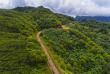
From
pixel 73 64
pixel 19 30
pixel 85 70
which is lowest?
pixel 85 70

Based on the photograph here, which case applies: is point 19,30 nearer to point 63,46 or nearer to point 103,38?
point 63,46

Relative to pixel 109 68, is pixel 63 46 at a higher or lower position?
higher

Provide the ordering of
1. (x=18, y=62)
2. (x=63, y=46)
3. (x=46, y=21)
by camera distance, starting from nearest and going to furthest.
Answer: (x=18, y=62) < (x=63, y=46) < (x=46, y=21)

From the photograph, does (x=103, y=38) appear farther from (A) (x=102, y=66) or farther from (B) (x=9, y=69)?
(B) (x=9, y=69)

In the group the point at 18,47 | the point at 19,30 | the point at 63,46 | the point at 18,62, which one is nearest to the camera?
the point at 18,62

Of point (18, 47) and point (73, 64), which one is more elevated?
point (18, 47)

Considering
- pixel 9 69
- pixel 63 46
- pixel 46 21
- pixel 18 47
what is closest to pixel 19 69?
pixel 9 69

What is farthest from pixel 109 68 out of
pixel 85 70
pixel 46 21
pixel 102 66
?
pixel 46 21

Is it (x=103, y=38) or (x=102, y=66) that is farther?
(x=103, y=38)

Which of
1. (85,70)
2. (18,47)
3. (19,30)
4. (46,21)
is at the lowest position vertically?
(85,70)
